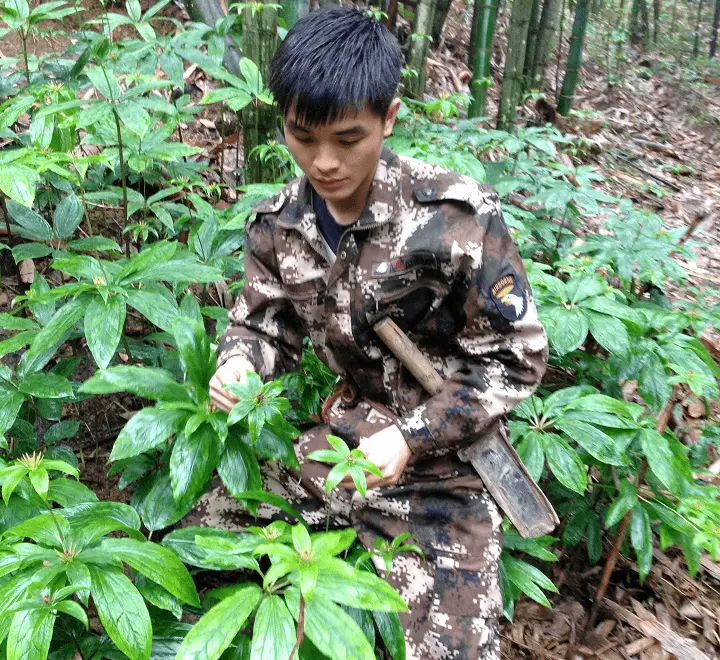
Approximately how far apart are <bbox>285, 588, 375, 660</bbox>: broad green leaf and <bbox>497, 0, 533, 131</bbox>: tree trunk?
14.8 feet

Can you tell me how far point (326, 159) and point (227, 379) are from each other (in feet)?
1.99

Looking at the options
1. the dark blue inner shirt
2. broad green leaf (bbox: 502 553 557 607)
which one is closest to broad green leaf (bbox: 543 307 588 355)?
broad green leaf (bbox: 502 553 557 607)

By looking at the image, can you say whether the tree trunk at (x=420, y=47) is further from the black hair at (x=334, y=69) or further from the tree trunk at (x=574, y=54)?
the black hair at (x=334, y=69)

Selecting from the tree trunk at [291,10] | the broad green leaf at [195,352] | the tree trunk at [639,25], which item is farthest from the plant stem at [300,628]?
the tree trunk at [639,25]

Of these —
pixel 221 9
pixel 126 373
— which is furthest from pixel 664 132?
pixel 126 373

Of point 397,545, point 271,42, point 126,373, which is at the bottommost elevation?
point 397,545

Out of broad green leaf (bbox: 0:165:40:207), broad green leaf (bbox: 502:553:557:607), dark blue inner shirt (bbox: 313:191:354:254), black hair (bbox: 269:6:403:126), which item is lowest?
broad green leaf (bbox: 502:553:557:607)

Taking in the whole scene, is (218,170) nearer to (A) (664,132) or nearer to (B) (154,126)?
(B) (154,126)

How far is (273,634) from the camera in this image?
1.12m

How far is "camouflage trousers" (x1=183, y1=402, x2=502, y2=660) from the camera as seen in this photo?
1.68 m

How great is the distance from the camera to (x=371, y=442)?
1634 millimetres

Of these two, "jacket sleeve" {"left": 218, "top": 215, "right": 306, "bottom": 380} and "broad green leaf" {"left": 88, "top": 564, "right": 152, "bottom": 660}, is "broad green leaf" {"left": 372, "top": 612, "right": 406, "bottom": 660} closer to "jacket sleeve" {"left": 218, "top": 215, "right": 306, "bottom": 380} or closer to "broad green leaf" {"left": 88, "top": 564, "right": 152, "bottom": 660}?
"broad green leaf" {"left": 88, "top": 564, "right": 152, "bottom": 660}

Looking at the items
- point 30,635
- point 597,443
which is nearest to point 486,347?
point 597,443

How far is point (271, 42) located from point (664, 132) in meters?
6.02
